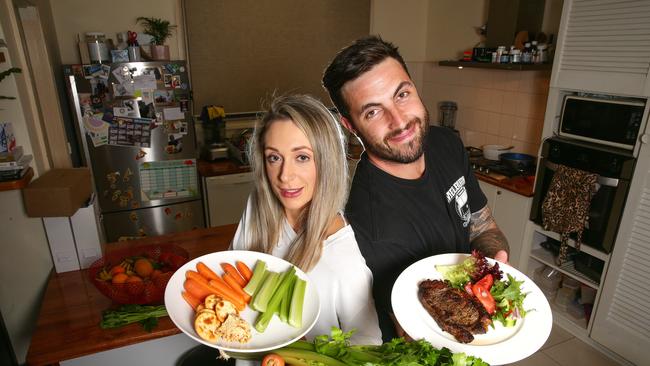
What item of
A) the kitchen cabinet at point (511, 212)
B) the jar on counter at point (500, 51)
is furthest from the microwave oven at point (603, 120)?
the jar on counter at point (500, 51)

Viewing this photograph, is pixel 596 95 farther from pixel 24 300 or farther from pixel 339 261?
pixel 24 300

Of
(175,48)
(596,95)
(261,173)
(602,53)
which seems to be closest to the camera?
(261,173)

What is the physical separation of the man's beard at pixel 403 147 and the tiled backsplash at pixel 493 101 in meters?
2.40

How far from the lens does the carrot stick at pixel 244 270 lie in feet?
4.24

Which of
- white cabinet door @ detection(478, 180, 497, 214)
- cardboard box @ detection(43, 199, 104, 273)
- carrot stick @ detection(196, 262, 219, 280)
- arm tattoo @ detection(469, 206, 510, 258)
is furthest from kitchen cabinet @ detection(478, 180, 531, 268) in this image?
cardboard box @ detection(43, 199, 104, 273)

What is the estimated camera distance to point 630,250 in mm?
2424

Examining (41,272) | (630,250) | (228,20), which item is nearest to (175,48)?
(228,20)

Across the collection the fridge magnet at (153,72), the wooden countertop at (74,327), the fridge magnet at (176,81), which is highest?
the fridge magnet at (153,72)

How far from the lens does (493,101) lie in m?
3.72

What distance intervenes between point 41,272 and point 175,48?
2439 mm

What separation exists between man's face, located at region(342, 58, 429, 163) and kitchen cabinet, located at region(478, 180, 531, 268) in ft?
6.61

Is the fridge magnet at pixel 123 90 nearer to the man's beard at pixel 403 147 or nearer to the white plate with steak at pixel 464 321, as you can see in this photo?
the man's beard at pixel 403 147

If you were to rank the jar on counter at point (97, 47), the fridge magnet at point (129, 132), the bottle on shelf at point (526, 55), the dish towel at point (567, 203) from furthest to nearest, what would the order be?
the fridge magnet at point (129, 132), the jar on counter at point (97, 47), the bottle on shelf at point (526, 55), the dish towel at point (567, 203)

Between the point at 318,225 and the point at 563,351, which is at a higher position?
the point at 318,225
